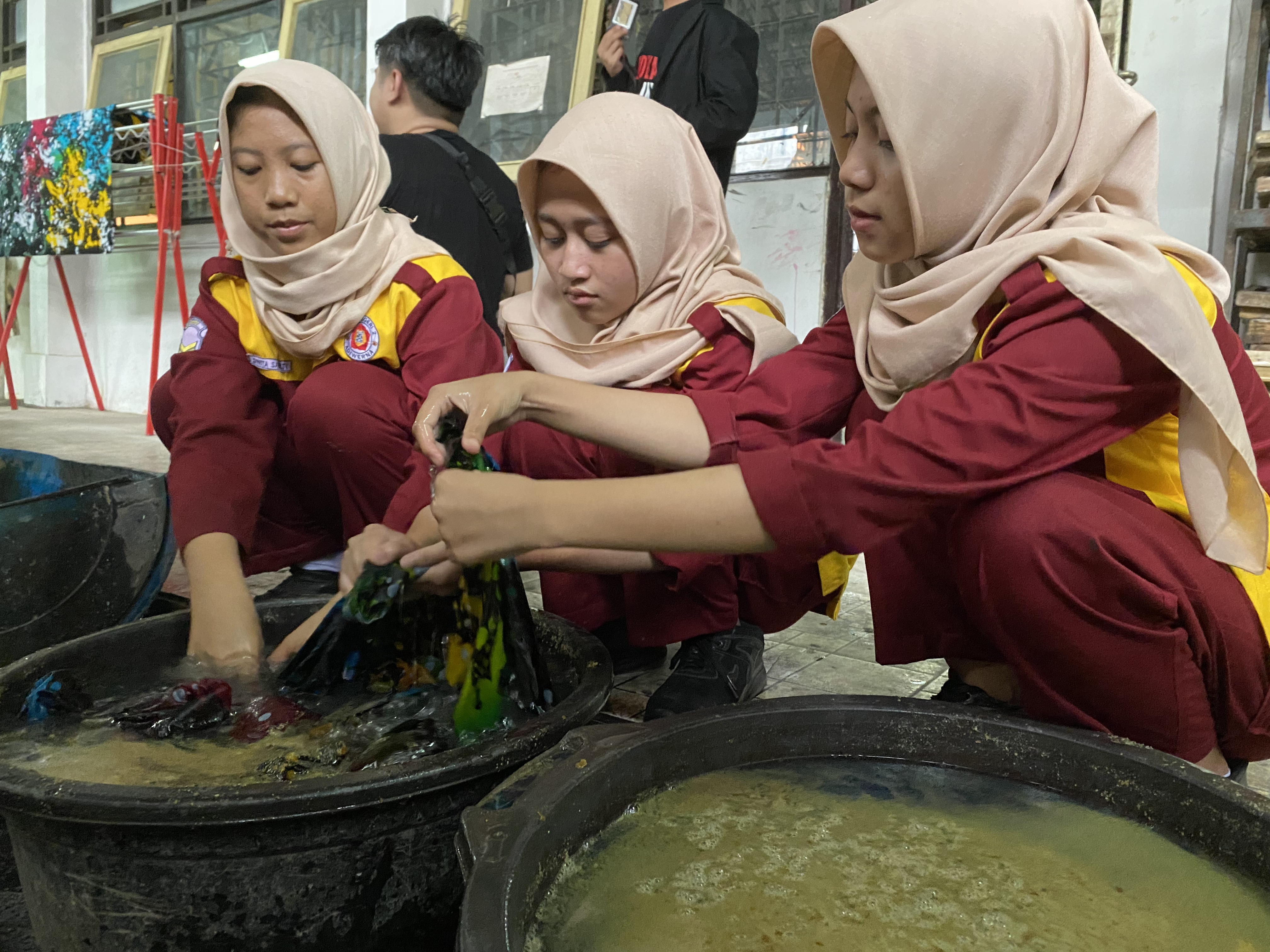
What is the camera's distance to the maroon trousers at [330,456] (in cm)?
146

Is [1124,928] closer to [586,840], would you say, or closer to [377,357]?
[586,840]

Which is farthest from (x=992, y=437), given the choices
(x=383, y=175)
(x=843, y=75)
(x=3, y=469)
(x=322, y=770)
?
(x=3, y=469)

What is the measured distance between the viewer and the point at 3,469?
5.89 feet

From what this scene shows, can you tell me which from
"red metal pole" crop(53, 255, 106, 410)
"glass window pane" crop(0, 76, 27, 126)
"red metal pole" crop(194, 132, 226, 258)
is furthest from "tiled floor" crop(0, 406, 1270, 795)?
"glass window pane" crop(0, 76, 27, 126)

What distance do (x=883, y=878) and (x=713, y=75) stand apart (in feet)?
7.46

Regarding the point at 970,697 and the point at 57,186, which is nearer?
the point at 970,697

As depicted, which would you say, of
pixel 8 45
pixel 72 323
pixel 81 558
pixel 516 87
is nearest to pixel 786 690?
pixel 81 558

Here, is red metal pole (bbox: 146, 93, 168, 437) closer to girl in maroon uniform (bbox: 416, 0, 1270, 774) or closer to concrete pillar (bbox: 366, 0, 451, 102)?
concrete pillar (bbox: 366, 0, 451, 102)

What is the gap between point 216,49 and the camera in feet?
17.2

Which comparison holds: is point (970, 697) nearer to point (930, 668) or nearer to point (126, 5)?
point (930, 668)

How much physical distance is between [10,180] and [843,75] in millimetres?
5410

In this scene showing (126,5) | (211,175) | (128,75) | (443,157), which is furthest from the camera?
(126,5)

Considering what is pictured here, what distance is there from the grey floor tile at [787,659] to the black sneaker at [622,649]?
0.21 meters

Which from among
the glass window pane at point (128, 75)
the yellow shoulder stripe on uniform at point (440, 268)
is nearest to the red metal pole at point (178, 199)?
the glass window pane at point (128, 75)
